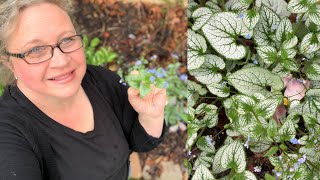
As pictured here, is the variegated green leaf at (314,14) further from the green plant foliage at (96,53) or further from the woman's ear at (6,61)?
the green plant foliage at (96,53)

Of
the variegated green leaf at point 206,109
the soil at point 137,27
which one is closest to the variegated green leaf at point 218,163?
the variegated green leaf at point 206,109

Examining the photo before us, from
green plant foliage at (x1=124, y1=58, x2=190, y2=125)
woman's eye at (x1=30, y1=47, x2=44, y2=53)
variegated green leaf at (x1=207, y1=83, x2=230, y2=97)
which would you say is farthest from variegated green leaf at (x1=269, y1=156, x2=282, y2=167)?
green plant foliage at (x1=124, y1=58, x2=190, y2=125)

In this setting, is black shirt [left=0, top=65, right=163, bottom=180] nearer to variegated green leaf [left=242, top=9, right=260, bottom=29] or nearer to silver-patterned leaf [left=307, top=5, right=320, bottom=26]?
variegated green leaf [left=242, top=9, right=260, bottom=29]

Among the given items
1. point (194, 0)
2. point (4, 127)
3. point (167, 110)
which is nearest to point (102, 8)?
point (167, 110)

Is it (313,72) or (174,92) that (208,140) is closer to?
(313,72)

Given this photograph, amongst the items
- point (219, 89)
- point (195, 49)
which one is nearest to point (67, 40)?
point (195, 49)
